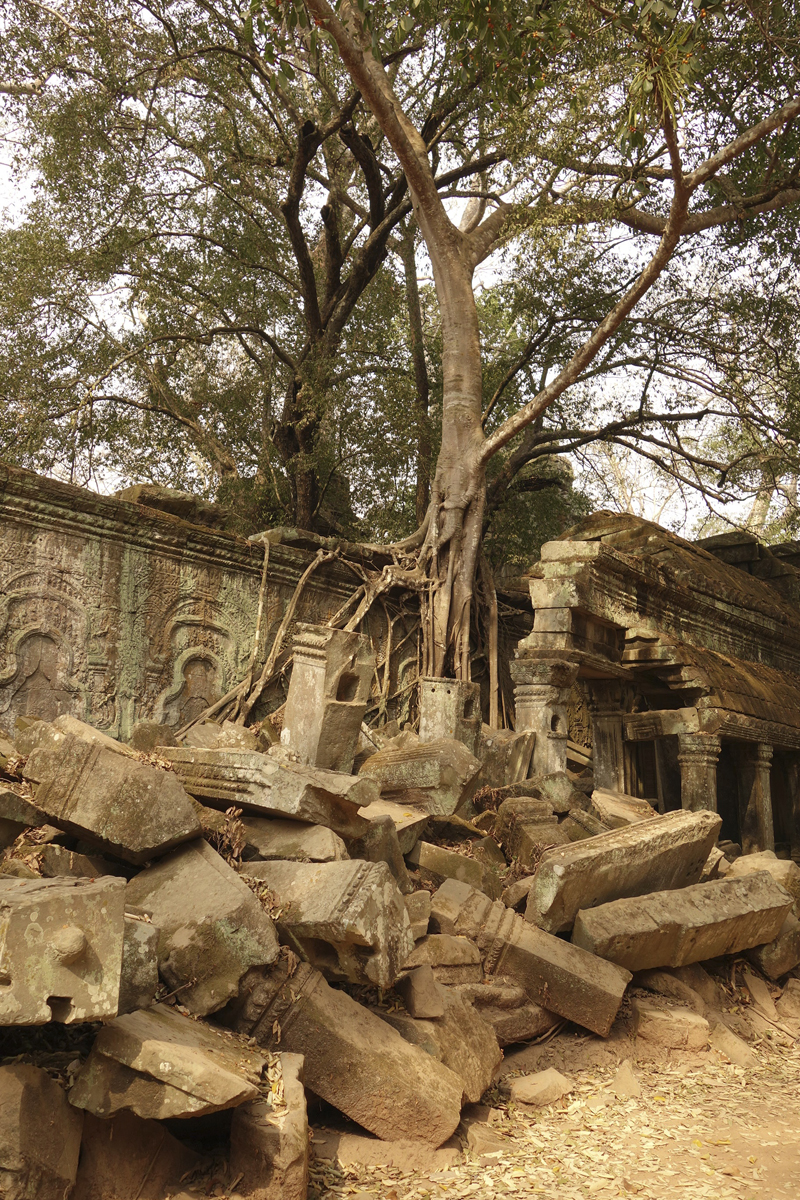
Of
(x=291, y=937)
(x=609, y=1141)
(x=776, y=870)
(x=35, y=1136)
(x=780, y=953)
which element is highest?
(x=291, y=937)

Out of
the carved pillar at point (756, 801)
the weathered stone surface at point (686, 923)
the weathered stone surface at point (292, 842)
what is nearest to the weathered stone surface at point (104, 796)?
the weathered stone surface at point (292, 842)

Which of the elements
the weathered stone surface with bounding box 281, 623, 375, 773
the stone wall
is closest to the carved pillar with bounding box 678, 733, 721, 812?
the weathered stone surface with bounding box 281, 623, 375, 773

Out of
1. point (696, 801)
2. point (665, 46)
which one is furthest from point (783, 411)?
point (665, 46)

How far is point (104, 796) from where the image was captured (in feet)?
11.0

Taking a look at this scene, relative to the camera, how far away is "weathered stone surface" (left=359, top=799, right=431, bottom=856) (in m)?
4.79

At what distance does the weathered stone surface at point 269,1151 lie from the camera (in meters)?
2.64

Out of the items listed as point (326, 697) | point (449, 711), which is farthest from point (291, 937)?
point (449, 711)

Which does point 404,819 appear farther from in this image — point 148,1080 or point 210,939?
point 148,1080

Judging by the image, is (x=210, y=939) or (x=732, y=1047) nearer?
(x=210, y=939)

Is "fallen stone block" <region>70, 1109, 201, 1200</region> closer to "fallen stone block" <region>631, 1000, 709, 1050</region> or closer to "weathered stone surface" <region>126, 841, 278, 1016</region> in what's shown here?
"weathered stone surface" <region>126, 841, 278, 1016</region>

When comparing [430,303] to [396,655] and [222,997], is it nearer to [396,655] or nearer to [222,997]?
[396,655]

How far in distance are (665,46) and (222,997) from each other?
5198 mm

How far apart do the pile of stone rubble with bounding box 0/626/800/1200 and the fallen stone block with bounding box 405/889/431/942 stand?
0.02m

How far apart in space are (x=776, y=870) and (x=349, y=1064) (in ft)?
13.4
